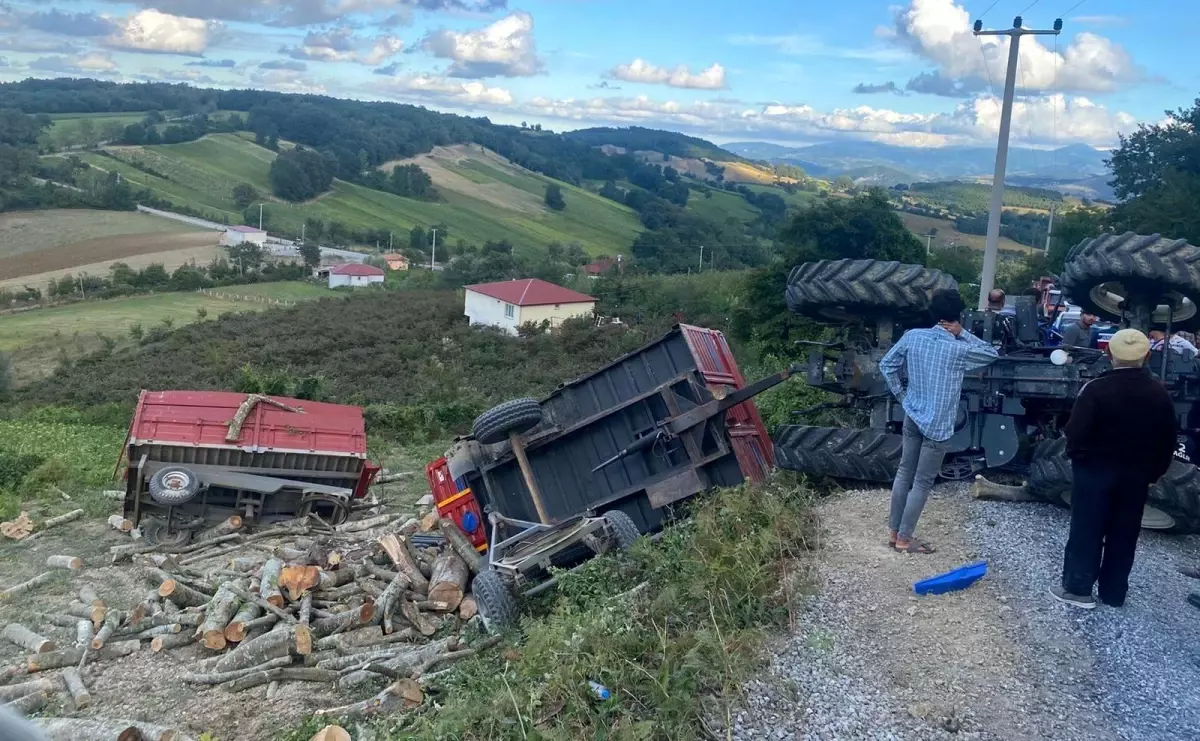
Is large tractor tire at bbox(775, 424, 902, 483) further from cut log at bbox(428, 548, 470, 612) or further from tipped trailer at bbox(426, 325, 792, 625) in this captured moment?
cut log at bbox(428, 548, 470, 612)

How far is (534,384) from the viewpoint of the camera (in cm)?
2716

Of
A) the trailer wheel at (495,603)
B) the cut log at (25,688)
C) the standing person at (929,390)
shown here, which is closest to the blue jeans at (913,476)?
the standing person at (929,390)

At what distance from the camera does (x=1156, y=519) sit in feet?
20.8

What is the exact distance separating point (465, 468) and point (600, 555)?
248cm

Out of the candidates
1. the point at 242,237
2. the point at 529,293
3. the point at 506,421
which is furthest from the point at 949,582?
the point at 242,237

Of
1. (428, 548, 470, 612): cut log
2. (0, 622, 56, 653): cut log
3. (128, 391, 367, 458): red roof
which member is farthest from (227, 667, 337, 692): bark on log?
(128, 391, 367, 458): red roof

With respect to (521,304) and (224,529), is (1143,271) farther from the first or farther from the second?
(521,304)

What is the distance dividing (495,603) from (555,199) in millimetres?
81629

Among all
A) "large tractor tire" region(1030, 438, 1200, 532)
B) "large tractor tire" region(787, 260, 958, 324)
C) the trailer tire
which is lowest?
the trailer tire

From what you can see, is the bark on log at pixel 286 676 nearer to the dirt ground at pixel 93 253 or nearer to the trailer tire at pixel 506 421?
the trailer tire at pixel 506 421

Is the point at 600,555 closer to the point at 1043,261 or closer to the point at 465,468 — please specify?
the point at 465,468

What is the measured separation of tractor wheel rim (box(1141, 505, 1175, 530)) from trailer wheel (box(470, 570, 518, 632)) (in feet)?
14.4

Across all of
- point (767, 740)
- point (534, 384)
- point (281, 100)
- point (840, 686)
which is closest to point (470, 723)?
point (767, 740)

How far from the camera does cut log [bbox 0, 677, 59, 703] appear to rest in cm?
668
